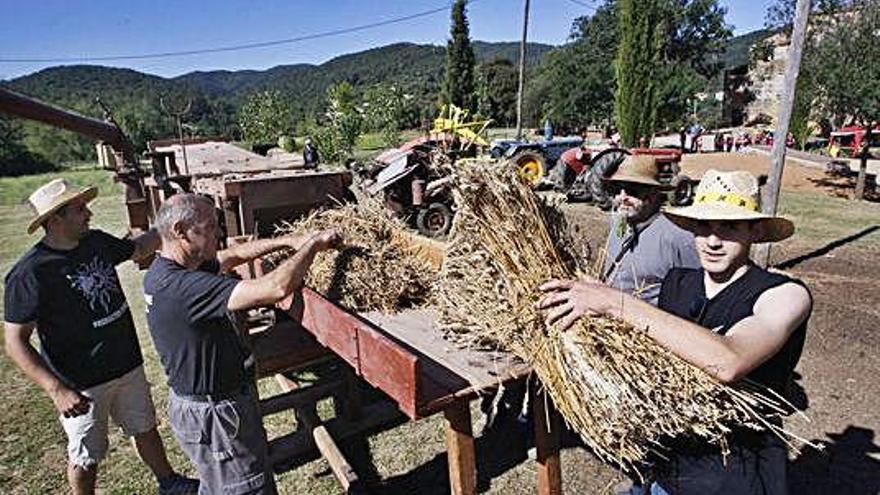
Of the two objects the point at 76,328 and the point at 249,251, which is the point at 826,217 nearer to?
the point at 249,251

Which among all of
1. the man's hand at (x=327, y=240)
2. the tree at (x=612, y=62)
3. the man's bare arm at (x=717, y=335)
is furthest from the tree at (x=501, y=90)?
the man's bare arm at (x=717, y=335)

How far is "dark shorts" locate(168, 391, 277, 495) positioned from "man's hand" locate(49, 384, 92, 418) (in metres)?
0.70

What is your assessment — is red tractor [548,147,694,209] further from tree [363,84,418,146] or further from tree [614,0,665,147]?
tree [363,84,418,146]

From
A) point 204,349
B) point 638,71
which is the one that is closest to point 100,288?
point 204,349

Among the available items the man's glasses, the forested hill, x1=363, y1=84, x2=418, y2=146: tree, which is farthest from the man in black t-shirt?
x1=363, y1=84, x2=418, y2=146: tree

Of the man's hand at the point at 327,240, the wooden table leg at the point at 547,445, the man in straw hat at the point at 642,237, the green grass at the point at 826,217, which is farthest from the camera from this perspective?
the green grass at the point at 826,217

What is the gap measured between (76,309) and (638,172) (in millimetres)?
3115

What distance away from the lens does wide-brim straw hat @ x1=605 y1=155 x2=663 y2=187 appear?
2818 mm

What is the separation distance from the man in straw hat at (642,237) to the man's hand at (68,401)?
280 cm

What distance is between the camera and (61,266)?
2861mm

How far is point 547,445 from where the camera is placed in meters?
2.26

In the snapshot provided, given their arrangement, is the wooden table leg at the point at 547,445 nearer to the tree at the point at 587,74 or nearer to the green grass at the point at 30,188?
the green grass at the point at 30,188

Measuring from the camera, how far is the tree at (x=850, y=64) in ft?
33.9

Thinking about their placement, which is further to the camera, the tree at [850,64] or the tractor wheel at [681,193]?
the tractor wheel at [681,193]
